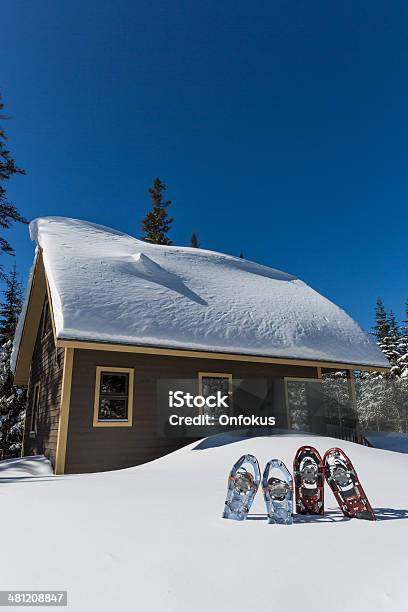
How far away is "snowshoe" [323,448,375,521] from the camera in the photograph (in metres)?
4.05

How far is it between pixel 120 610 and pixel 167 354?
762 centimetres

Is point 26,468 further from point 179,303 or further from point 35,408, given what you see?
point 179,303

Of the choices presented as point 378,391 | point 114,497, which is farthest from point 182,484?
point 378,391

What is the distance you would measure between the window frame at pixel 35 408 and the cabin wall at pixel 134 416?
15.9ft

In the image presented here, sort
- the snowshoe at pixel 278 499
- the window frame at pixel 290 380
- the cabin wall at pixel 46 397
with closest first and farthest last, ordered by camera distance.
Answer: the snowshoe at pixel 278 499 < the cabin wall at pixel 46 397 < the window frame at pixel 290 380

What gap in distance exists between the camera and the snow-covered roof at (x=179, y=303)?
9418mm

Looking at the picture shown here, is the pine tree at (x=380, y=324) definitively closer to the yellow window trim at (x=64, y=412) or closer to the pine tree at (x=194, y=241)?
the pine tree at (x=194, y=241)

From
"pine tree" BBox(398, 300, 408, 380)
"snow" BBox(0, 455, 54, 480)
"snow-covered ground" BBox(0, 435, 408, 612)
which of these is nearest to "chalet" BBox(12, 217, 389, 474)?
"snow" BBox(0, 455, 54, 480)

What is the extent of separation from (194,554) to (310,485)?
1.96 m

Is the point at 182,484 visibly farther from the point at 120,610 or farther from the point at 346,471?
the point at 120,610

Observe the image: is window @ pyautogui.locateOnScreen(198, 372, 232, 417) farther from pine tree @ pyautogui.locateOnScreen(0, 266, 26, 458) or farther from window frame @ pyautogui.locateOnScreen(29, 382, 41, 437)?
pine tree @ pyautogui.locateOnScreen(0, 266, 26, 458)

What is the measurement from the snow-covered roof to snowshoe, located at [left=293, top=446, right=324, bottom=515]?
5.40 m

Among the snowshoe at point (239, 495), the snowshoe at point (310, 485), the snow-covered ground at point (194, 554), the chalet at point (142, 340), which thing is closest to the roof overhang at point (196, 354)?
the chalet at point (142, 340)

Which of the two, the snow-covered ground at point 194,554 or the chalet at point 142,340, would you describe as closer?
the snow-covered ground at point 194,554
